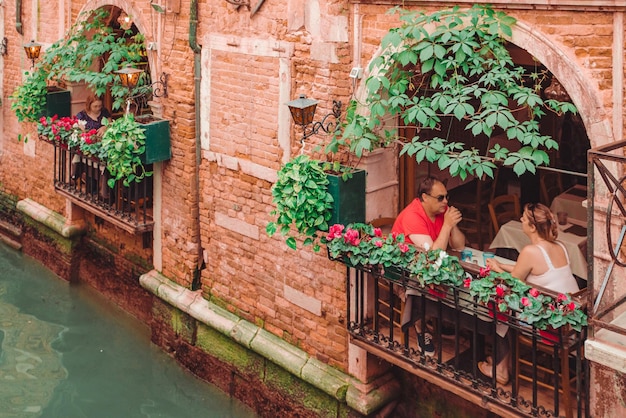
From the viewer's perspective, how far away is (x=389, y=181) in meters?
7.23

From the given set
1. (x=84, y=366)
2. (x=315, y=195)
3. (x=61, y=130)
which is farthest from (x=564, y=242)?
(x=61, y=130)

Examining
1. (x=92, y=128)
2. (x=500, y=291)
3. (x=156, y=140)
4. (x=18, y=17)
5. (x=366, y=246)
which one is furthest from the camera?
(x=18, y=17)

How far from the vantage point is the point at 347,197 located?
6770 millimetres

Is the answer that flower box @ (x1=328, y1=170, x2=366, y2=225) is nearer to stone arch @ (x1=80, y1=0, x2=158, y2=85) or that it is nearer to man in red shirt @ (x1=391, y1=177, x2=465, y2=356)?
man in red shirt @ (x1=391, y1=177, x2=465, y2=356)

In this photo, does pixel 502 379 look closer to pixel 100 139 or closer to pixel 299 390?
pixel 299 390

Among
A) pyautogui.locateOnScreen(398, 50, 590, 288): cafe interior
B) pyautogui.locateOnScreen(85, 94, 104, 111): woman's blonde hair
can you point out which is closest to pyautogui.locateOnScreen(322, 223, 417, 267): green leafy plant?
pyautogui.locateOnScreen(398, 50, 590, 288): cafe interior

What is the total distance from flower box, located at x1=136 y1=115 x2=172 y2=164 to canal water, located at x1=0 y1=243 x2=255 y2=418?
2.18 metres

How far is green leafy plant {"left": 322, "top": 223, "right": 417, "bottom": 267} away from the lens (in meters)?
6.34

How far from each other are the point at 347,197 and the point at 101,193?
4.39 m

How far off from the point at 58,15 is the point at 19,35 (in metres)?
1.39

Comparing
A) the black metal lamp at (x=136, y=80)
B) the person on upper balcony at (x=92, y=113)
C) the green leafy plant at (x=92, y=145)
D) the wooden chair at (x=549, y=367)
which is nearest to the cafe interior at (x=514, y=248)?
the wooden chair at (x=549, y=367)

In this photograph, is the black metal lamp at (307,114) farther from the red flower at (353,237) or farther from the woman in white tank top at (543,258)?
the woman in white tank top at (543,258)

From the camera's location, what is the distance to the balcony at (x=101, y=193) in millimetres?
9531

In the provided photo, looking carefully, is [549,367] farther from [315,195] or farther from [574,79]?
[574,79]
